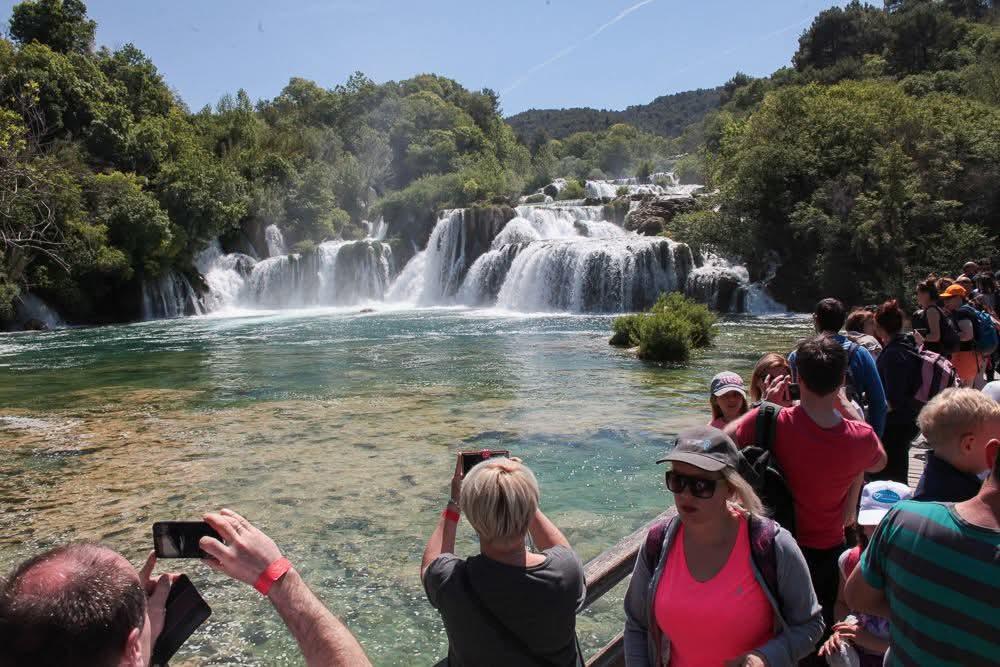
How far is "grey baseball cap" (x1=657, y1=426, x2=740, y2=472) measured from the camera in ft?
7.14

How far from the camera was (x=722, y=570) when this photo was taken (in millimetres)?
2180

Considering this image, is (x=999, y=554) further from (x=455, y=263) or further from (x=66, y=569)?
(x=455, y=263)

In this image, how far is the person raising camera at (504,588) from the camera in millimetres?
2152

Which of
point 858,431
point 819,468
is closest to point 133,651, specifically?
point 819,468

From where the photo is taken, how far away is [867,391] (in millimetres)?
4047

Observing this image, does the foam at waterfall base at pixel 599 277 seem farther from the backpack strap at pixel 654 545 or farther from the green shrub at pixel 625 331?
the backpack strap at pixel 654 545

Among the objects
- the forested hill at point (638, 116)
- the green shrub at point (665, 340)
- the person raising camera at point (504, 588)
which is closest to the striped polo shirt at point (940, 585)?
the person raising camera at point (504, 588)

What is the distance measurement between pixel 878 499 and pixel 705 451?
839 mm

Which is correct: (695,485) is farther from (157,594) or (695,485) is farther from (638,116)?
(638,116)

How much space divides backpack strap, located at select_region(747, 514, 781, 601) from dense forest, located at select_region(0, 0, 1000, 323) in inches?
356

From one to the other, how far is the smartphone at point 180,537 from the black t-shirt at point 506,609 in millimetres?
750

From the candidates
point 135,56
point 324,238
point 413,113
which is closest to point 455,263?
point 324,238

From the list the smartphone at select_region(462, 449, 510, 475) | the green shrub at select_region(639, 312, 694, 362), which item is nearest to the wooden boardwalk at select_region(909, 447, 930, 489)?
the smartphone at select_region(462, 449, 510, 475)

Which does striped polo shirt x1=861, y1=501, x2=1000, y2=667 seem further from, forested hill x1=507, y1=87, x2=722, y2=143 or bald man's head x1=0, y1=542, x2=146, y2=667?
forested hill x1=507, y1=87, x2=722, y2=143
